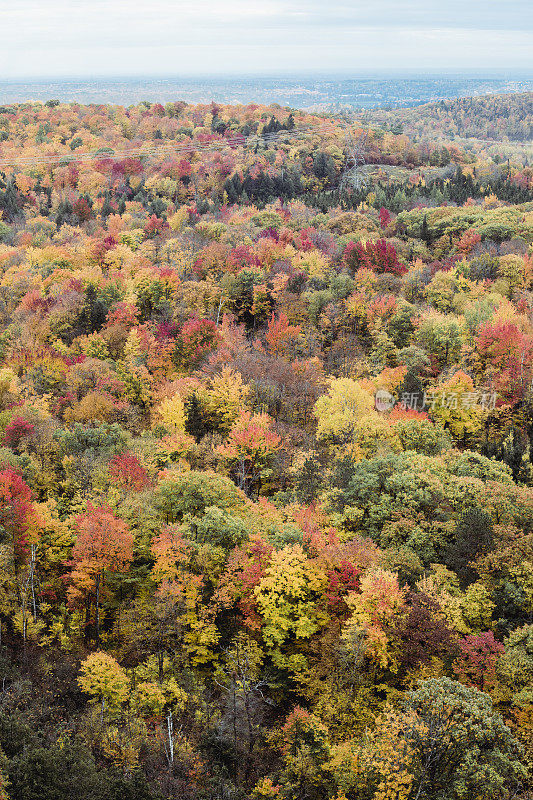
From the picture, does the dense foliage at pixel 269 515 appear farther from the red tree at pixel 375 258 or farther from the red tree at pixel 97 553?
the red tree at pixel 375 258

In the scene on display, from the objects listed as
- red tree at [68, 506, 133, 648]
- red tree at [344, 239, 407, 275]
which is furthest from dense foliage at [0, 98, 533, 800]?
red tree at [344, 239, 407, 275]

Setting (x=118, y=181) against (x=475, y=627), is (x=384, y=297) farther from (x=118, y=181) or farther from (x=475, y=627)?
(x=118, y=181)

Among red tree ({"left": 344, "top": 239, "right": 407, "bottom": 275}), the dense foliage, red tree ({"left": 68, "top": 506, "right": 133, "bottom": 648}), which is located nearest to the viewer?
the dense foliage

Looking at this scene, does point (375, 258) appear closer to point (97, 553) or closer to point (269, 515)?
point (269, 515)

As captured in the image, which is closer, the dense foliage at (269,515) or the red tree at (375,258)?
the dense foliage at (269,515)

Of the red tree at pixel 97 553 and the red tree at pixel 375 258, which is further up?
the red tree at pixel 375 258

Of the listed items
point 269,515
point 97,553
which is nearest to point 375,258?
point 269,515

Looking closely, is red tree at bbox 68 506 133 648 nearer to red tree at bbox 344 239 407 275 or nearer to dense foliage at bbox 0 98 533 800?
dense foliage at bbox 0 98 533 800

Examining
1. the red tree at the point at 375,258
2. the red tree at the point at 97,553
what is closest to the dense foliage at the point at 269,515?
the red tree at the point at 97,553

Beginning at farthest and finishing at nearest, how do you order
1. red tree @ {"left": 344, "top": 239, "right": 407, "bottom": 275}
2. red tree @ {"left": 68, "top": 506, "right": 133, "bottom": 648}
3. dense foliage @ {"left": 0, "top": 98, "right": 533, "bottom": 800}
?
red tree @ {"left": 344, "top": 239, "right": 407, "bottom": 275} < red tree @ {"left": 68, "top": 506, "right": 133, "bottom": 648} < dense foliage @ {"left": 0, "top": 98, "right": 533, "bottom": 800}
